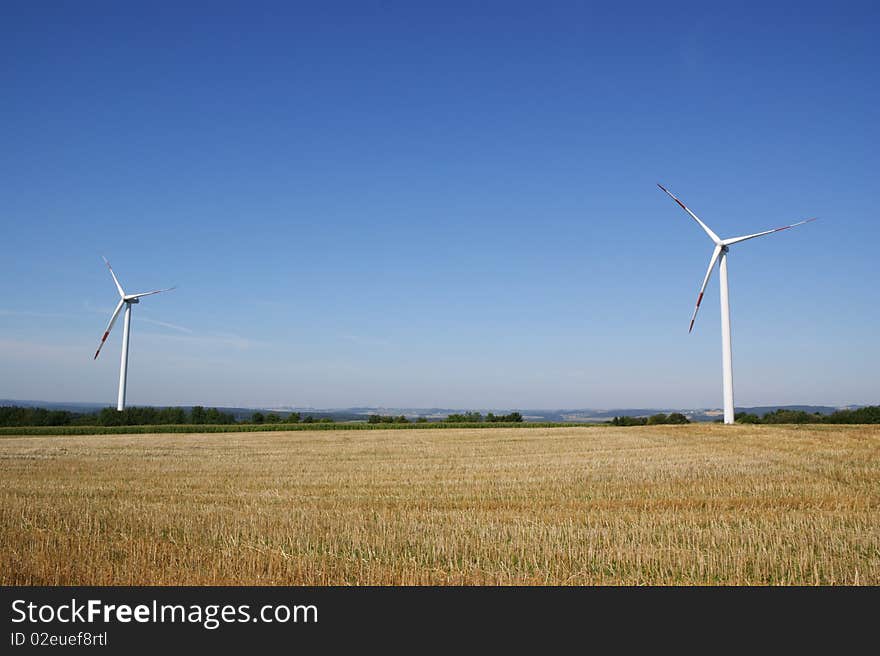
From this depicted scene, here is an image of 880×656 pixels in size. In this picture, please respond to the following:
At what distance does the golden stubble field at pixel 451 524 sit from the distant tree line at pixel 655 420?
148 ft

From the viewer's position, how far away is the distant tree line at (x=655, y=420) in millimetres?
69875

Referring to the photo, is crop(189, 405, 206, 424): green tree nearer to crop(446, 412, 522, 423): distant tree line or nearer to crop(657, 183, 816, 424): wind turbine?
crop(446, 412, 522, 423): distant tree line

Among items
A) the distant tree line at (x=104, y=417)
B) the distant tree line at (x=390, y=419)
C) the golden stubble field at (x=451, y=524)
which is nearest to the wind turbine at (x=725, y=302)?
the golden stubble field at (x=451, y=524)

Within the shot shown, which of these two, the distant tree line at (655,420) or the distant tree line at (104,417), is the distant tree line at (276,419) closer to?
the distant tree line at (104,417)

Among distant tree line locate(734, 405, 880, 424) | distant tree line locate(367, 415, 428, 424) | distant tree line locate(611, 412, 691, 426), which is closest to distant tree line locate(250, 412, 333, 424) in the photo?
distant tree line locate(367, 415, 428, 424)

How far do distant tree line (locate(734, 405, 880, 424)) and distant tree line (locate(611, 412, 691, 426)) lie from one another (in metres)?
9.78

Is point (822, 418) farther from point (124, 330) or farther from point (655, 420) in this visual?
point (124, 330)

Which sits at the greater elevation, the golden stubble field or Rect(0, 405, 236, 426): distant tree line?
the golden stubble field

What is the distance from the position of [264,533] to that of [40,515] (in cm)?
589

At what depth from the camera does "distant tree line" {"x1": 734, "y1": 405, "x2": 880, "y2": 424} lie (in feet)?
186

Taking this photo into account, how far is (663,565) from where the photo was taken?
944cm

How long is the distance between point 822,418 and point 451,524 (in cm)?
5828
